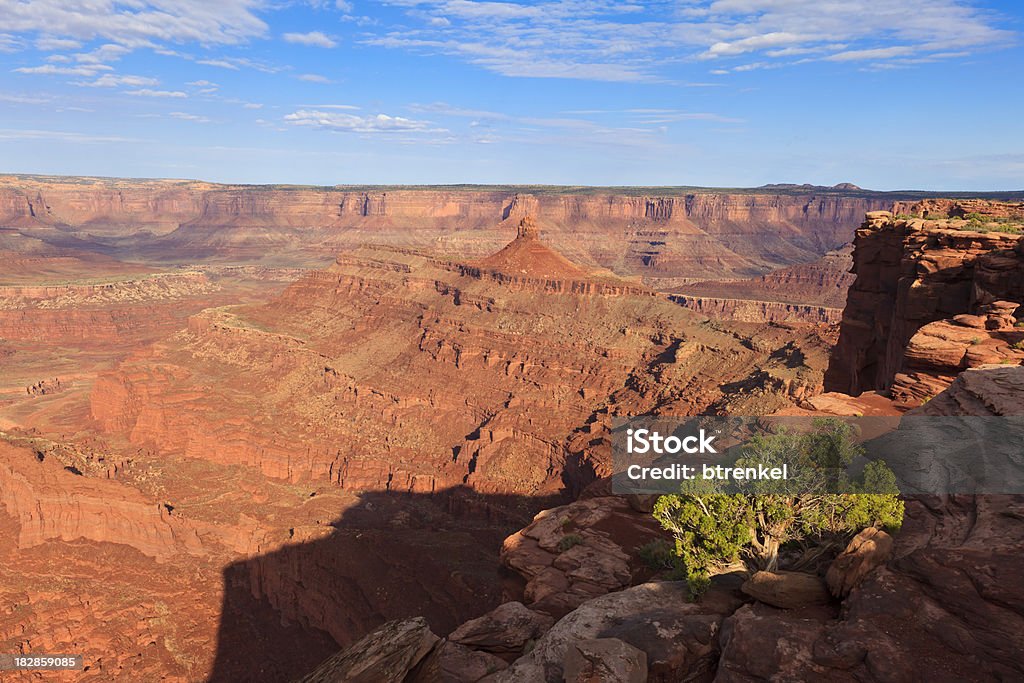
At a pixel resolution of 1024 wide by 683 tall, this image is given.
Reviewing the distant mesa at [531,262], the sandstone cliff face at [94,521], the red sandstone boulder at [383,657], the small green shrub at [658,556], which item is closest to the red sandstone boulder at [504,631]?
the red sandstone boulder at [383,657]

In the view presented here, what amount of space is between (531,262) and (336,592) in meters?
73.7

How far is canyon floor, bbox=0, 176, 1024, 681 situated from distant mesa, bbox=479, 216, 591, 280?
0.74 metres

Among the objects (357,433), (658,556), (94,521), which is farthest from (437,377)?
(658,556)

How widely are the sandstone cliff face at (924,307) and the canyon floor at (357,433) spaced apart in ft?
0.50

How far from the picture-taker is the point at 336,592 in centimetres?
3934

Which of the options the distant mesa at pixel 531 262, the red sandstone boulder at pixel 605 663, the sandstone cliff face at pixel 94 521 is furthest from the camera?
the distant mesa at pixel 531 262

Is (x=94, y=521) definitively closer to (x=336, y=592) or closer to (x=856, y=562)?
(x=336, y=592)

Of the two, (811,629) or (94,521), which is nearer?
(811,629)

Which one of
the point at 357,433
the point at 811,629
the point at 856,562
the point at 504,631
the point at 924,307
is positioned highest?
the point at 924,307

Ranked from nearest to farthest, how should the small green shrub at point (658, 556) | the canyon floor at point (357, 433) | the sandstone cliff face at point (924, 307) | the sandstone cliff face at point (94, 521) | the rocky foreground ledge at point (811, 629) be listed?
the rocky foreground ledge at point (811, 629)
the small green shrub at point (658, 556)
the sandstone cliff face at point (924, 307)
the canyon floor at point (357, 433)
the sandstone cliff face at point (94, 521)

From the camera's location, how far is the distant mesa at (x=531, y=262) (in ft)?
328

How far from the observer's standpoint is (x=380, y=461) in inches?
2507

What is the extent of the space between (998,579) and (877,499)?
11.3 ft

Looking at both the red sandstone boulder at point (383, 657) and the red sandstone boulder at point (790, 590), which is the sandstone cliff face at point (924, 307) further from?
the red sandstone boulder at point (383, 657)
